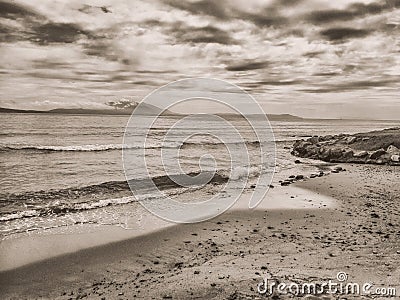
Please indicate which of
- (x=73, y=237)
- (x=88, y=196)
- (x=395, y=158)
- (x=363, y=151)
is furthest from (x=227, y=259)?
(x=363, y=151)

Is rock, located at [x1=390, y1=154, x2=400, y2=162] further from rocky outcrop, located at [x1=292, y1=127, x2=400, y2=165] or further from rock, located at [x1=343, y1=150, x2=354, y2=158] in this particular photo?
rock, located at [x1=343, y1=150, x2=354, y2=158]

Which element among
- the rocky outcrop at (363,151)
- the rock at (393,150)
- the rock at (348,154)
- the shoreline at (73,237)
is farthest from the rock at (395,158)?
the shoreline at (73,237)

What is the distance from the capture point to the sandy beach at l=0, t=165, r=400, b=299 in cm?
568

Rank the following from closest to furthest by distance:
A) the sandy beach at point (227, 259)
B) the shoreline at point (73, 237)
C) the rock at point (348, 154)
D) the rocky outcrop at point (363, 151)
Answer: the sandy beach at point (227, 259) → the shoreline at point (73, 237) → the rocky outcrop at point (363, 151) → the rock at point (348, 154)

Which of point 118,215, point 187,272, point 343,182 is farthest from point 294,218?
point 343,182

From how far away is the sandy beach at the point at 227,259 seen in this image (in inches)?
223

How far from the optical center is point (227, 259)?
22.7 feet

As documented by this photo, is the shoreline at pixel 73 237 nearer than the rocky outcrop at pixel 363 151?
Yes

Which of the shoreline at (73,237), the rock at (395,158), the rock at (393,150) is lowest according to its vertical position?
the shoreline at (73,237)

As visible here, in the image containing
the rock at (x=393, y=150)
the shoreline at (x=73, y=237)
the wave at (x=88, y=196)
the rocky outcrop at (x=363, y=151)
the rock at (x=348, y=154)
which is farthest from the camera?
the rock at (x=348, y=154)

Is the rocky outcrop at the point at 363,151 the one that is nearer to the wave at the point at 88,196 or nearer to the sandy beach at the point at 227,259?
the wave at the point at 88,196

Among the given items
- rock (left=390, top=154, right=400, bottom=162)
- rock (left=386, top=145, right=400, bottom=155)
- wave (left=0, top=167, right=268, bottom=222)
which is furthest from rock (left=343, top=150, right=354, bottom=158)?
wave (left=0, top=167, right=268, bottom=222)

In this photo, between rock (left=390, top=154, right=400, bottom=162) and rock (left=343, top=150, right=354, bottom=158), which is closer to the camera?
rock (left=390, top=154, right=400, bottom=162)

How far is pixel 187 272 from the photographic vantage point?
6.29 metres
